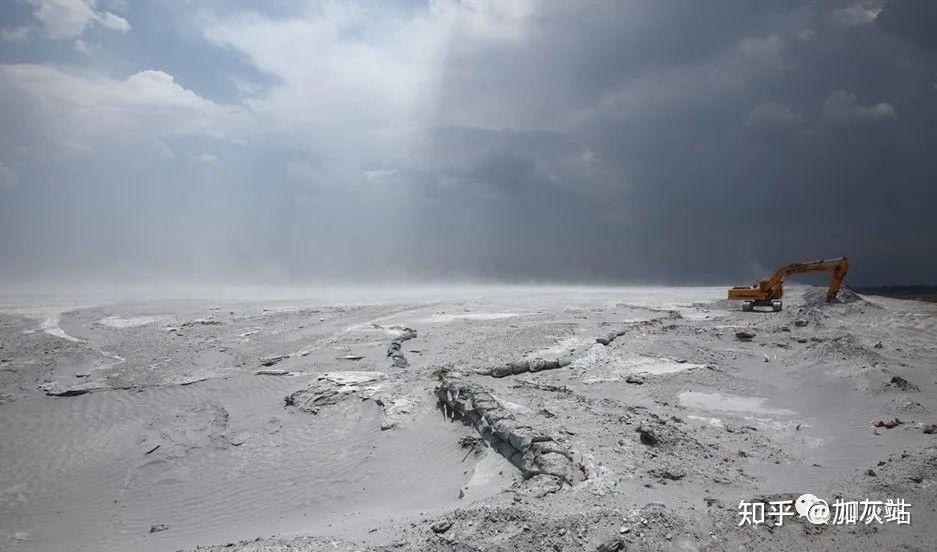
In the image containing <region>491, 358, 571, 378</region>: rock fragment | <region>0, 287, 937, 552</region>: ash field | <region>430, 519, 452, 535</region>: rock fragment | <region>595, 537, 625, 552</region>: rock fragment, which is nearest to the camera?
<region>595, 537, 625, 552</region>: rock fragment

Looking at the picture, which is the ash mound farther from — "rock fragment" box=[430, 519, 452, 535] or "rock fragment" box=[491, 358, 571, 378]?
"rock fragment" box=[430, 519, 452, 535]

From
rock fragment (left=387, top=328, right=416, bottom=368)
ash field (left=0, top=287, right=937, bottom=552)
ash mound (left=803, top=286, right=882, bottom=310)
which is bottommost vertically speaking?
ash field (left=0, top=287, right=937, bottom=552)

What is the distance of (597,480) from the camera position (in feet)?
21.6

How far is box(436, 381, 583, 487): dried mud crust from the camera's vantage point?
6.77 m

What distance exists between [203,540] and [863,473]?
10.5 m

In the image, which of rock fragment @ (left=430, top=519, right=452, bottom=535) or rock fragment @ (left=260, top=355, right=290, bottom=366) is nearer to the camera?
rock fragment @ (left=430, top=519, right=452, bottom=535)

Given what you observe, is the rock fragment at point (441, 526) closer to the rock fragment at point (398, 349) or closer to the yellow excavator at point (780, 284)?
the rock fragment at point (398, 349)

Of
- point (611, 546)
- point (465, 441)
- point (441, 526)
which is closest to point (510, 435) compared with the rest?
point (465, 441)

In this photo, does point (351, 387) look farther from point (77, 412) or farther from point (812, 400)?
point (812, 400)

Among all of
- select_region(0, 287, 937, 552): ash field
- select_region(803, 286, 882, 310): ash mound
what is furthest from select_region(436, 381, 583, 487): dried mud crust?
select_region(803, 286, 882, 310): ash mound

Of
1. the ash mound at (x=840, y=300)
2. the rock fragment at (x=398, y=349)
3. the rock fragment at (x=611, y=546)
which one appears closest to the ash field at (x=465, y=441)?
the rock fragment at (x=611, y=546)

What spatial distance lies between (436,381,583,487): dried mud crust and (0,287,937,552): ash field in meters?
0.04

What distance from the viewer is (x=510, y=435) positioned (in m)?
8.02

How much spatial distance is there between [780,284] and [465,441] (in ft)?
94.2
